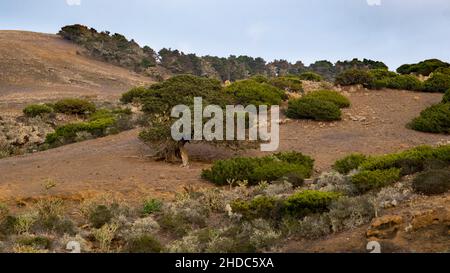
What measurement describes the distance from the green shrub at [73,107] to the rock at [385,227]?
2654cm

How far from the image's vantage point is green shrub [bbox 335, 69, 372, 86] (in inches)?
1154

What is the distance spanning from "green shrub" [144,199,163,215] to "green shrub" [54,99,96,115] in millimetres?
21263

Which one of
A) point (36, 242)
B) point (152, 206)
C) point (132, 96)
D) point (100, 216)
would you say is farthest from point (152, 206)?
point (132, 96)

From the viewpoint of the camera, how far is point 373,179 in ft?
35.7

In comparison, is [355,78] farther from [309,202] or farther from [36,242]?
[36,242]

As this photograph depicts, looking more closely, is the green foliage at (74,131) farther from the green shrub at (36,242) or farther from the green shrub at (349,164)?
the green shrub at (36,242)

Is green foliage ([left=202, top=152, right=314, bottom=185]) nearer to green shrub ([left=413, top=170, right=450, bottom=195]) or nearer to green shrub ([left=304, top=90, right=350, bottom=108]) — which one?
green shrub ([left=413, top=170, right=450, bottom=195])

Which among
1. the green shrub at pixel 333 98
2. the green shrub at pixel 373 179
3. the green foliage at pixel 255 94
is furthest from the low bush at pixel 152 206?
the green shrub at pixel 333 98

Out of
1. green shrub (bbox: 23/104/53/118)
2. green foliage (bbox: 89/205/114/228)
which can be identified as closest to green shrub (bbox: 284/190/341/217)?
green foliage (bbox: 89/205/114/228)

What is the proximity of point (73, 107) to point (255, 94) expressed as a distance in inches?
478

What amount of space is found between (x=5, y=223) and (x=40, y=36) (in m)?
62.8

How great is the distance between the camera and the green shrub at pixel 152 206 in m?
11.7
